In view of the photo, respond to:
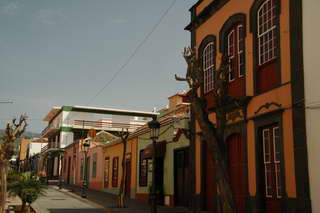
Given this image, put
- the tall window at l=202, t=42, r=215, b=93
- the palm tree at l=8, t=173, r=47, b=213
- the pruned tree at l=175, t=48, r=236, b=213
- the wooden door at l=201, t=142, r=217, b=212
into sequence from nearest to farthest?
1. the pruned tree at l=175, t=48, r=236, b=213
2. the palm tree at l=8, t=173, r=47, b=213
3. the wooden door at l=201, t=142, r=217, b=212
4. the tall window at l=202, t=42, r=215, b=93

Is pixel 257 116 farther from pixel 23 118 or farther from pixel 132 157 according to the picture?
pixel 132 157

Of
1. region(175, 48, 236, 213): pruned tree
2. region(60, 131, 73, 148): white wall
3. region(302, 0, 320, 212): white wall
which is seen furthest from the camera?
region(60, 131, 73, 148): white wall

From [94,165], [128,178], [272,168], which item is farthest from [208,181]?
[94,165]

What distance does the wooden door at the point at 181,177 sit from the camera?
17.2 metres

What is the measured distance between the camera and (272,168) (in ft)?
38.0

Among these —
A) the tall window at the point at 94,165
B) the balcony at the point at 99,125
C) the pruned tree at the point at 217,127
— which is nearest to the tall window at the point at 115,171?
the tall window at the point at 94,165

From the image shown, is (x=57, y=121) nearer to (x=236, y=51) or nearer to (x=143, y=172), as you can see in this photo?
(x=143, y=172)

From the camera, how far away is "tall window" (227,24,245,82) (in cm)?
1366

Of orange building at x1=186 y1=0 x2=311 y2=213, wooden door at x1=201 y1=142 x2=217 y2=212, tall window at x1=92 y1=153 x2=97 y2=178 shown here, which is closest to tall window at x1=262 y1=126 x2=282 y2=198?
orange building at x1=186 y1=0 x2=311 y2=213

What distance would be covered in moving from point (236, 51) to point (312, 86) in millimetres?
4252

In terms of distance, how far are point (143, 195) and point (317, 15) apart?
14.0 metres

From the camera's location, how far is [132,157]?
24.1 metres

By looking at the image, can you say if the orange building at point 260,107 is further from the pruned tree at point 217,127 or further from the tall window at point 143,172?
the tall window at point 143,172

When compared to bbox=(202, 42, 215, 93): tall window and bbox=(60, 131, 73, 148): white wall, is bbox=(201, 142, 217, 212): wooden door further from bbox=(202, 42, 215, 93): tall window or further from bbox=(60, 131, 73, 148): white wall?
bbox=(60, 131, 73, 148): white wall
